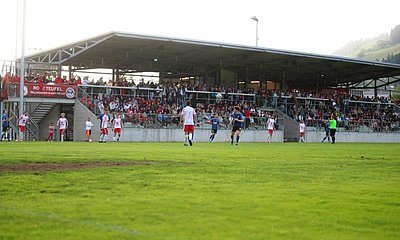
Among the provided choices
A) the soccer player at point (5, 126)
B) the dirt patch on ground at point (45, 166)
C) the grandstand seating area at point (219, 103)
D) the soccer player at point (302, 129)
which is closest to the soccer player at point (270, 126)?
the grandstand seating area at point (219, 103)

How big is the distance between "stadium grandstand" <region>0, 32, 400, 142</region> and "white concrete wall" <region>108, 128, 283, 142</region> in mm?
79

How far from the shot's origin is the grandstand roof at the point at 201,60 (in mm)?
49941

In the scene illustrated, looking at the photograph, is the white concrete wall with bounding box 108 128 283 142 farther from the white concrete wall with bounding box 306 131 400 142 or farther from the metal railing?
the white concrete wall with bounding box 306 131 400 142

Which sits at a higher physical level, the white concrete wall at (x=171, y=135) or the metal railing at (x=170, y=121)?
the metal railing at (x=170, y=121)

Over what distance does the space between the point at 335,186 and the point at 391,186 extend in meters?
0.96

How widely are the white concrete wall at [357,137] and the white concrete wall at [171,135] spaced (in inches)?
264

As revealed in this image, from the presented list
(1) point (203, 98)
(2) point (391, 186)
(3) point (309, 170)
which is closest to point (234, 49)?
(1) point (203, 98)

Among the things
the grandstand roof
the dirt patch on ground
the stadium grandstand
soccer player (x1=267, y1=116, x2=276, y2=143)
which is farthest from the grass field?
soccer player (x1=267, y1=116, x2=276, y2=143)

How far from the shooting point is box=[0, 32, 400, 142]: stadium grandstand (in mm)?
45750

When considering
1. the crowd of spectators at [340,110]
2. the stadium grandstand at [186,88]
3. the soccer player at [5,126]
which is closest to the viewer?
the soccer player at [5,126]

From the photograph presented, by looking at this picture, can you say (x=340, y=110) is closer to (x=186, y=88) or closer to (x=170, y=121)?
(x=186, y=88)

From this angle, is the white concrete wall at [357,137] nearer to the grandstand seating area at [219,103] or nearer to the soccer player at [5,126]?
the grandstand seating area at [219,103]

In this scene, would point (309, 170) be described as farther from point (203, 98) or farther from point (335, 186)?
point (203, 98)

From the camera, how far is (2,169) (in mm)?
12406
